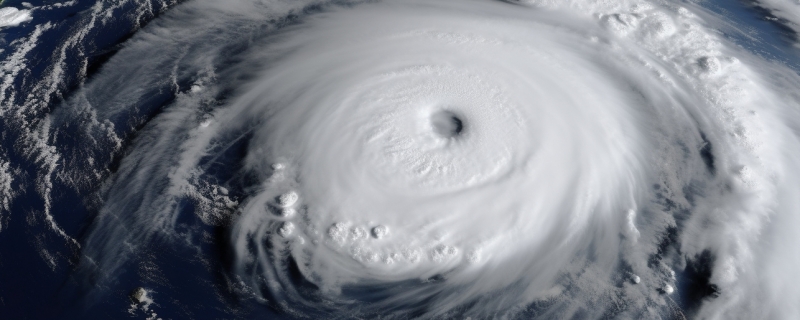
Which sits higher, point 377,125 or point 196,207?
point 377,125

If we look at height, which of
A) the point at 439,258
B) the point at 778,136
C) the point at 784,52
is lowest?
the point at 439,258

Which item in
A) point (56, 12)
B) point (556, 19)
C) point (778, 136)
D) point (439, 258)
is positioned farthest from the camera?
point (556, 19)

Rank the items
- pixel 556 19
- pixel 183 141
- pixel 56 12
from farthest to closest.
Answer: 1. pixel 556 19
2. pixel 56 12
3. pixel 183 141

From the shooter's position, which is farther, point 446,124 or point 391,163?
point 446,124

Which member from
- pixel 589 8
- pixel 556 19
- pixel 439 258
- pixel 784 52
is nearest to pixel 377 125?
pixel 439 258

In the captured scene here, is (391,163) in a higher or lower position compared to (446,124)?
lower

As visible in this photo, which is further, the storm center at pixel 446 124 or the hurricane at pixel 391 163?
the storm center at pixel 446 124

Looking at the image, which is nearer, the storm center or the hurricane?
the hurricane

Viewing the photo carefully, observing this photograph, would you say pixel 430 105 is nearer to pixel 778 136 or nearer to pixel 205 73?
pixel 205 73
